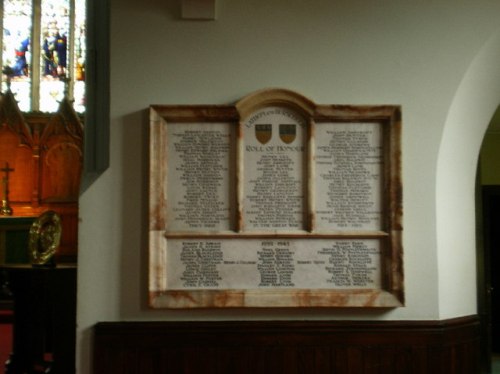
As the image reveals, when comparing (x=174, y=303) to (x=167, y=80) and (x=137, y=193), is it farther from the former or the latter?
(x=167, y=80)

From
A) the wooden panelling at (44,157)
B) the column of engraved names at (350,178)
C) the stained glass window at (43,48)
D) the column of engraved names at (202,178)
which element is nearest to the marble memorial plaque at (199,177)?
the column of engraved names at (202,178)

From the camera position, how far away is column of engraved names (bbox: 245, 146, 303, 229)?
148 inches

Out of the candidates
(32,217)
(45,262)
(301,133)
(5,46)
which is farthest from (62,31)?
(301,133)

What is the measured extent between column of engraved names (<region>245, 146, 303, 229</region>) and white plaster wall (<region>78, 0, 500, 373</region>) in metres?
0.45

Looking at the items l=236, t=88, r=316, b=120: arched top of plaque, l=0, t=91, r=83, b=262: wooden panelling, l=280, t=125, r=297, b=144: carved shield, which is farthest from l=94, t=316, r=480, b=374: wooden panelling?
l=0, t=91, r=83, b=262: wooden panelling

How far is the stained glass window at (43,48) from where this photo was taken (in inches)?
386

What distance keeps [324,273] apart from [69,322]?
173cm

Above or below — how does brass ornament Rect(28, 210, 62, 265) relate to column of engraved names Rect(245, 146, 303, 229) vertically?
below

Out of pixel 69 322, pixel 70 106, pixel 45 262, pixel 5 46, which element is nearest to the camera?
pixel 69 322

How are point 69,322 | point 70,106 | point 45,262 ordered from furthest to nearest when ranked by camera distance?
point 70,106
point 45,262
point 69,322

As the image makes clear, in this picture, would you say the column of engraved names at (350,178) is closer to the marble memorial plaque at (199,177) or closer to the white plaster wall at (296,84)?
the white plaster wall at (296,84)

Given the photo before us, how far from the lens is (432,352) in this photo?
377cm

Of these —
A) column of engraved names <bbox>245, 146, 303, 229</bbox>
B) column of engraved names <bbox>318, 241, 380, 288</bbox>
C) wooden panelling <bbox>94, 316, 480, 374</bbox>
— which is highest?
column of engraved names <bbox>245, 146, 303, 229</bbox>

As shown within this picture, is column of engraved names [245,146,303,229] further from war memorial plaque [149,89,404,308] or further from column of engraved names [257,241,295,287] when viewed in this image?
column of engraved names [257,241,295,287]
